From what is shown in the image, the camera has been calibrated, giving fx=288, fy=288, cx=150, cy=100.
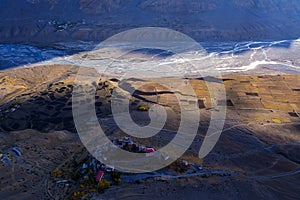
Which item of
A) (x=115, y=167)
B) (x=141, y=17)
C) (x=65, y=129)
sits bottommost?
(x=65, y=129)

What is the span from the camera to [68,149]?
24.8 meters

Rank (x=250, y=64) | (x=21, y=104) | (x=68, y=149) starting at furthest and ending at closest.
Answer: (x=250, y=64) < (x=21, y=104) < (x=68, y=149)

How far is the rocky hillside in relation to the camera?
72875mm

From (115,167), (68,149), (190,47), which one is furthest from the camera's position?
(190,47)

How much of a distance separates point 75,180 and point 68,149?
6.42m

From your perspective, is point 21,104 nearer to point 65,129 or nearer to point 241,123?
point 65,129

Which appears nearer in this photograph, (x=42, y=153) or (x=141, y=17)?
(x=42, y=153)

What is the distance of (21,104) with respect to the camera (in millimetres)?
36594

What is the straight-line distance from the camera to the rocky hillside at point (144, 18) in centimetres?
7288

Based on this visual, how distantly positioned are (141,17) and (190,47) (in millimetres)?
23561

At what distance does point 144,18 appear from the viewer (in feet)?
270

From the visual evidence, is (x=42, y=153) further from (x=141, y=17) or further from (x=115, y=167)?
(x=141, y=17)

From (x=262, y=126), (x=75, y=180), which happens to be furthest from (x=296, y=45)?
(x=75, y=180)

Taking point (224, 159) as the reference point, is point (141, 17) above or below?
above
